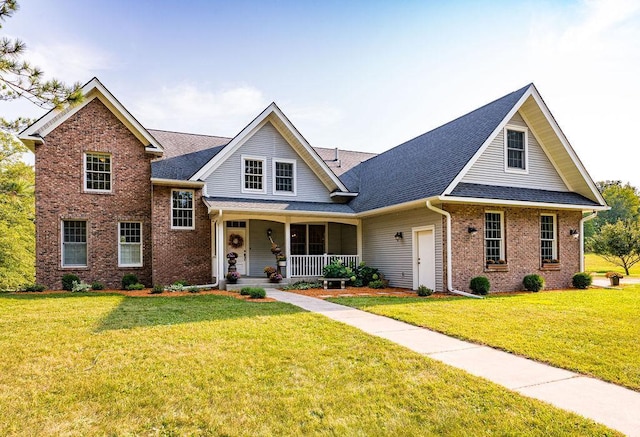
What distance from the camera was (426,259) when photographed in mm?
13719

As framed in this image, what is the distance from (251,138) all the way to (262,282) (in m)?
5.84

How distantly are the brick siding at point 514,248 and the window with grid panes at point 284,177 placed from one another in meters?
6.84

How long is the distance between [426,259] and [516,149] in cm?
549

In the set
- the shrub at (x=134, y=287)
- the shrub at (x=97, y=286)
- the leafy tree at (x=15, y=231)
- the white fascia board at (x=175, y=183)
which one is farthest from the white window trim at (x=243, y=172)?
the leafy tree at (x=15, y=231)

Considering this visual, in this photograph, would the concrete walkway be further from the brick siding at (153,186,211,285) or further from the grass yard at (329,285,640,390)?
the brick siding at (153,186,211,285)

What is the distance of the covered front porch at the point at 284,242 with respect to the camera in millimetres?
15320

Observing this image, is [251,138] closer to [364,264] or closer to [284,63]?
[284,63]

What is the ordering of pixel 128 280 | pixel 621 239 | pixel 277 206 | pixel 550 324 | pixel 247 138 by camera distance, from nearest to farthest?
pixel 550 324
pixel 128 280
pixel 277 206
pixel 247 138
pixel 621 239

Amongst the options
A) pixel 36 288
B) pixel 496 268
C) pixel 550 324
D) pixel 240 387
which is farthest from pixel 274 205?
pixel 240 387

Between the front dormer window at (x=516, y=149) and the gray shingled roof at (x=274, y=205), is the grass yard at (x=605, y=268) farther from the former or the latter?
the gray shingled roof at (x=274, y=205)

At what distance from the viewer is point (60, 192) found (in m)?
14.6

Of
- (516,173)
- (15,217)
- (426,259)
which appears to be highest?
(516,173)

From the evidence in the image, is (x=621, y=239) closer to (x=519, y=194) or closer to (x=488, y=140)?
A: (x=519, y=194)

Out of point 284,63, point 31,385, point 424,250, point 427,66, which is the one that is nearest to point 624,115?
point 427,66
